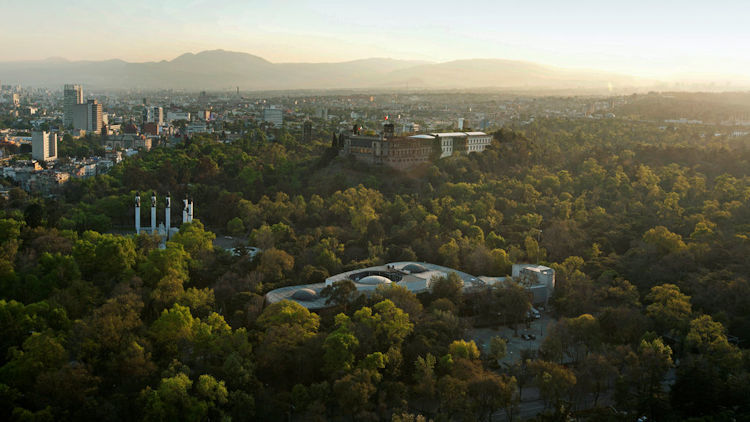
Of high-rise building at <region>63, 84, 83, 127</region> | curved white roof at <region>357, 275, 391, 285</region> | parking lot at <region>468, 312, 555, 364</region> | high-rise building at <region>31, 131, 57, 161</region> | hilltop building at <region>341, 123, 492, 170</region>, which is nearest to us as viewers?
parking lot at <region>468, 312, 555, 364</region>

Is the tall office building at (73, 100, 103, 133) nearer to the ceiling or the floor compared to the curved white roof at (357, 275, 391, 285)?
nearer to the ceiling

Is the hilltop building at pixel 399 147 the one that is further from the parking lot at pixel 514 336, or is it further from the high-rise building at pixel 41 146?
the high-rise building at pixel 41 146

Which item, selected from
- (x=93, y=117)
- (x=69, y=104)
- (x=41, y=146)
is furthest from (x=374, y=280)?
(x=69, y=104)

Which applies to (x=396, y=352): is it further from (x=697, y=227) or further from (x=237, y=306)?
(x=697, y=227)

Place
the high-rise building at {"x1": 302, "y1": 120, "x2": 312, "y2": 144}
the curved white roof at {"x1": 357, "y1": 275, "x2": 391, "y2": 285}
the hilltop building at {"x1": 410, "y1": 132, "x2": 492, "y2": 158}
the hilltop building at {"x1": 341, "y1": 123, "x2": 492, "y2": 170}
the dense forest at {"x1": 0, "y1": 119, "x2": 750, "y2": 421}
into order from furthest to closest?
the high-rise building at {"x1": 302, "y1": 120, "x2": 312, "y2": 144}
the hilltop building at {"x1": 410, "y1": 132, "x2": 492, "y2": 158}
the hilltop building at {"x1": 341, "y1": 123, "x2": 492, "y2": 170}
the curved white roof at {"x1": 357, "y1": 275, "x2": 391, "y2": 285}
the dense forest at {"x1": 0, "y1": 119, "x2": 750, "y2": 421}

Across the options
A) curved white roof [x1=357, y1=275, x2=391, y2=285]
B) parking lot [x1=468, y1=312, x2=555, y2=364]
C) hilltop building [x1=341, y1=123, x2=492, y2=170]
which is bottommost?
parking lot [x1=468, y1=312, x2=555, y2=364]

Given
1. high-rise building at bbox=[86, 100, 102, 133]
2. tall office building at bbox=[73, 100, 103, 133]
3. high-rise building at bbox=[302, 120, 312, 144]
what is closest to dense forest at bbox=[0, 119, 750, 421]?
high-rise building at bbox=[302, 120, 312, 144]

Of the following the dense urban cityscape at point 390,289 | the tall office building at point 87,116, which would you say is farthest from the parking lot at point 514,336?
the tall office building at point 87,116

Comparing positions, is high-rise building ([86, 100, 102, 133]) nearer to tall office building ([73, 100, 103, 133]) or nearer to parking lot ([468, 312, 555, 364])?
tall office building ([73, 100, 103, 133])

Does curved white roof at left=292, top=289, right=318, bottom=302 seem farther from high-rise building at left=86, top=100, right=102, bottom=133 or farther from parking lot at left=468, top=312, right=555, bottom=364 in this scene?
high-rise building at left=86, top=100, right=102, bottom=133

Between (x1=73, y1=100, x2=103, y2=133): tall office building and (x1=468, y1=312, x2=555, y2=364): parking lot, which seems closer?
(x1=468, y1=312, x2=555, y2=364): parking lot

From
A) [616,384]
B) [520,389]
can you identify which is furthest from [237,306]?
[616,384]
